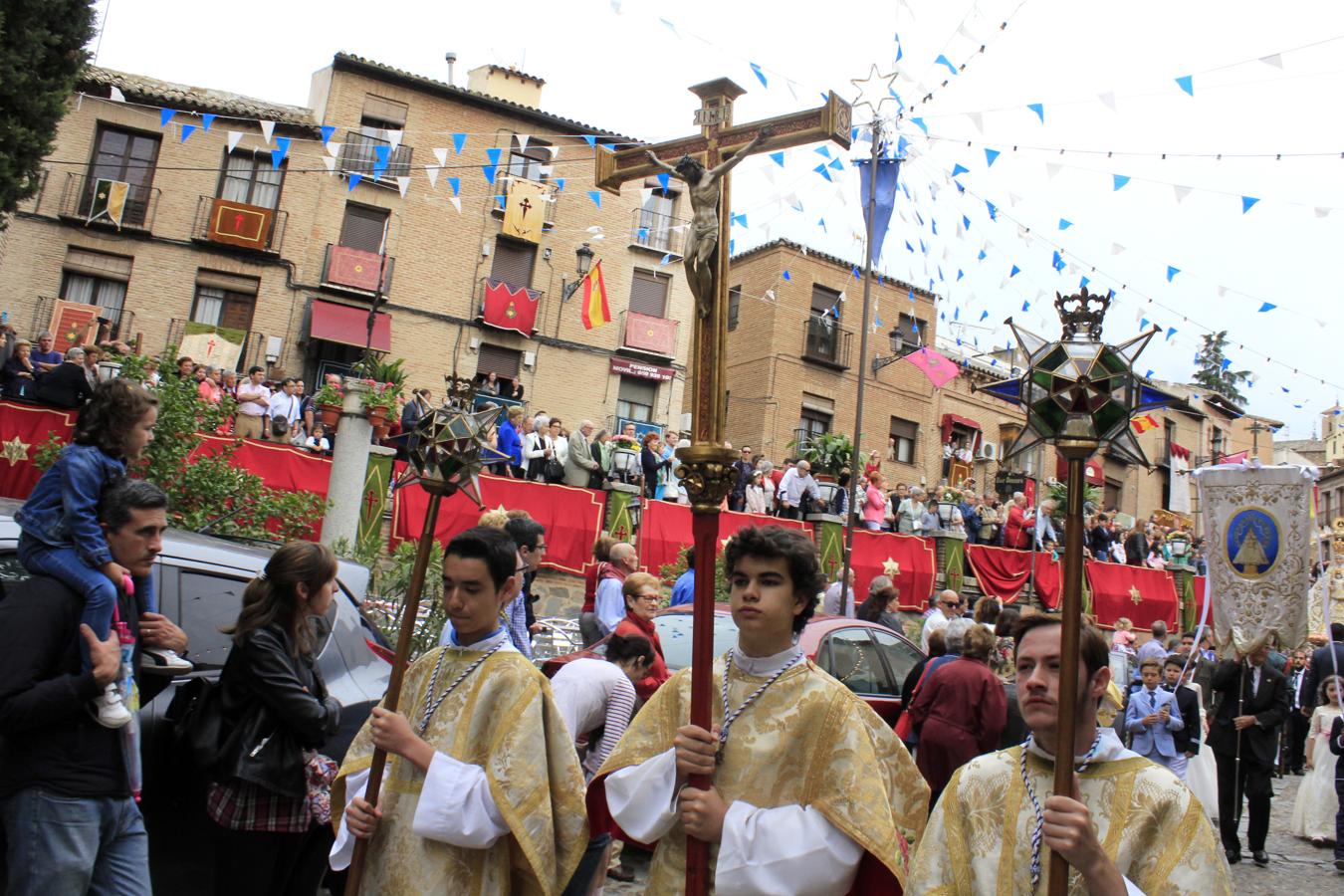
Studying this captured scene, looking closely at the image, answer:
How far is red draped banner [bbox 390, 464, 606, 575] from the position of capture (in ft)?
52.5

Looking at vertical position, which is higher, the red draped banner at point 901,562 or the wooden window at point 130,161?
the wooden window at point 130,161

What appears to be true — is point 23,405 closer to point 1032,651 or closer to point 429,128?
point 1032,651

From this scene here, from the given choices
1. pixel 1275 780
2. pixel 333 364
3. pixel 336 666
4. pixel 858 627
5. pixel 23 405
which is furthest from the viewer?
pixel 333 364

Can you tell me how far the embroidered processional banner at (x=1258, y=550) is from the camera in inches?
380

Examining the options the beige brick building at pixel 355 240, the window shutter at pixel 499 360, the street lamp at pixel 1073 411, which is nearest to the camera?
the street lamp at pixel 1073 411

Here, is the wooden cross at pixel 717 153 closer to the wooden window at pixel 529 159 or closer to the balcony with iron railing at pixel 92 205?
the balcony with iron railing at pixel 92 205

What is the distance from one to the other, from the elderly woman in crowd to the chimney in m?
24.1

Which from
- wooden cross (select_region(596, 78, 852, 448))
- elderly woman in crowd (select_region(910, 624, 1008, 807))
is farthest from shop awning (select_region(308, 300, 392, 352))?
wooden cross (select_region(596, 78, 852, 448))

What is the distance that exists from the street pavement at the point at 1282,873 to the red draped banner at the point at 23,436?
31.9 feet

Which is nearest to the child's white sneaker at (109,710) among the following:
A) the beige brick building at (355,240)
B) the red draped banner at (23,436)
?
the red draped banner at (23,436)

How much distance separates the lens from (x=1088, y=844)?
2205 millimetres

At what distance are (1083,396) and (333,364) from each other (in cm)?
2464

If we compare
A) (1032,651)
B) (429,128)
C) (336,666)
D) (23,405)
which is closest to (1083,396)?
(1032,651)

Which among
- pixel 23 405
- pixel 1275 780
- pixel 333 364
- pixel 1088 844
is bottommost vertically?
pixel 1275 780
